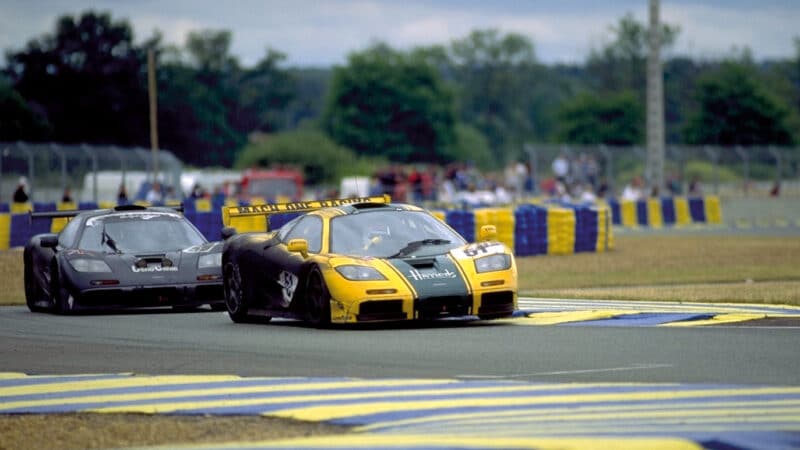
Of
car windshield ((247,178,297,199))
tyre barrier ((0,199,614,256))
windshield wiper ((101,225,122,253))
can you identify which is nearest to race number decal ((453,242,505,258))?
windshield wiper ((101,225,122,253))

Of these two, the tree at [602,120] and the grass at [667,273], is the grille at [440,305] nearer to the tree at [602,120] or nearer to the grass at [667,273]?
the grass at [667,273]

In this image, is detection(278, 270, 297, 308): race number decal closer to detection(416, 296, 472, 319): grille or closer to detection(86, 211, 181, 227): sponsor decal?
detection(416, 296, 472, 319): grille

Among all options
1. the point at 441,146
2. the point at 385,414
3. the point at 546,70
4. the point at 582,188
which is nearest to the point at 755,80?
the point at 441,146

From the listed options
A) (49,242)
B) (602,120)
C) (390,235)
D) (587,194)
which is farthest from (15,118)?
(602,120)

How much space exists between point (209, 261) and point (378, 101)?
322 feet

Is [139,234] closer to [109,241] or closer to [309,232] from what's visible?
[109,241]

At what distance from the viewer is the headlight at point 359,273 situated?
1326cm

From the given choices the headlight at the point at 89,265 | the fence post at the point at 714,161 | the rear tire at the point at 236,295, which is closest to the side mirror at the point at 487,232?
the rear tire at the point at 236,295

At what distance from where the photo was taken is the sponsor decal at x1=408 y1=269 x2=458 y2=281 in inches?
524

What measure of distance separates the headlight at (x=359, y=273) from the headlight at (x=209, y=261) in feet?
12.7

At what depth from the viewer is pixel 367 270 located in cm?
1333

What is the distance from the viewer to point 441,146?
117438mm

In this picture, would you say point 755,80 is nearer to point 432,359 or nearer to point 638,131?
point 638,131

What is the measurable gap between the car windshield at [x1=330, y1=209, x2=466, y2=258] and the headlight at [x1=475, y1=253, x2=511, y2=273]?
421mm
